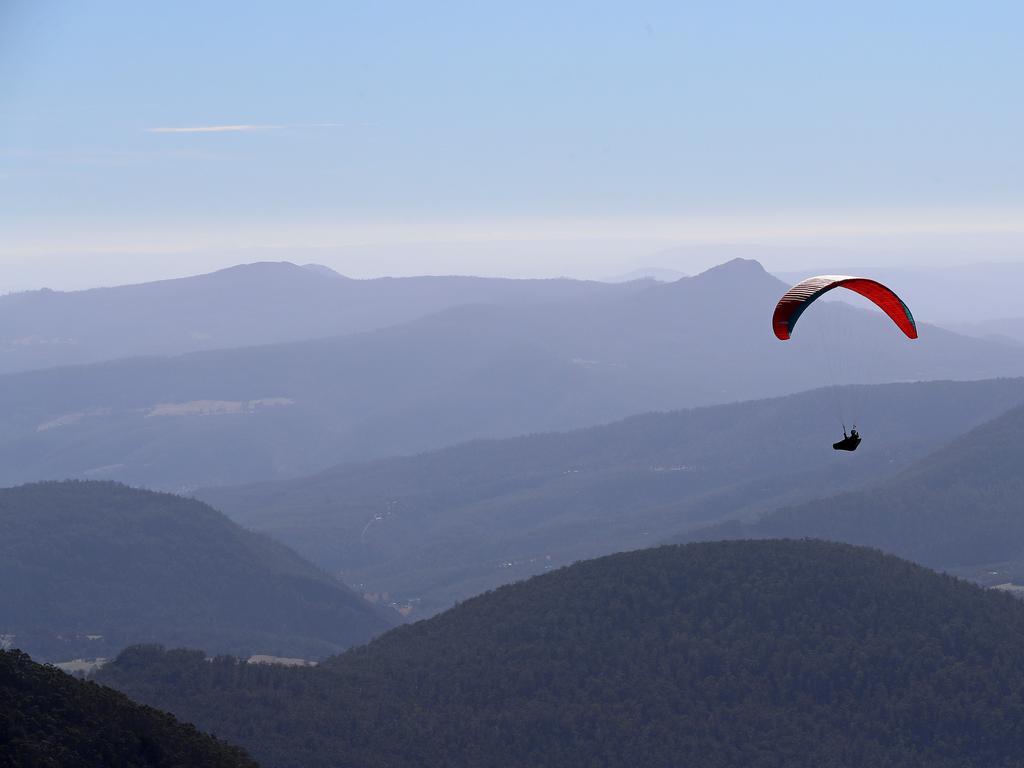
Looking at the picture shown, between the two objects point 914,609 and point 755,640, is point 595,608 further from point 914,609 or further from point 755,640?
point 914,609

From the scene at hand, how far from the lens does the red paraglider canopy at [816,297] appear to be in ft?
277

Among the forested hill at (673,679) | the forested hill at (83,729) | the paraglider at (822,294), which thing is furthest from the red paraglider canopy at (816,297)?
the forested hill at (673,679)

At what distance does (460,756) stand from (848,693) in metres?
42.1

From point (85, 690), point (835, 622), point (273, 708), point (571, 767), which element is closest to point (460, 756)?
point (571, 767)

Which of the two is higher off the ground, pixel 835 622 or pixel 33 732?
pixel 33 732

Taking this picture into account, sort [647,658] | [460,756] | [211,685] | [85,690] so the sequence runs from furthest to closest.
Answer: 1. [647,658]
2. [211,685]
3. [460,756]
4. [85,690]

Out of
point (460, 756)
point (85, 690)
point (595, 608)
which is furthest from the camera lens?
point (595, 608)

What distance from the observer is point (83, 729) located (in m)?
91.4

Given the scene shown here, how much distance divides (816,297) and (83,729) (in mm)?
55690

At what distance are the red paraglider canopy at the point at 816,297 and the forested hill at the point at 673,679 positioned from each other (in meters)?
56.1

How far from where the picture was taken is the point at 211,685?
136250 mm

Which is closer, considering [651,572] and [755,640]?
[755,640]

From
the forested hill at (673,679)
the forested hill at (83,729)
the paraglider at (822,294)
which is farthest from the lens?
the forested hill at (673,679)

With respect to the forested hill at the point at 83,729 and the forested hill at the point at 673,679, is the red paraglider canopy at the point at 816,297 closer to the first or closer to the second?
the forested hill at the point at 83,729
